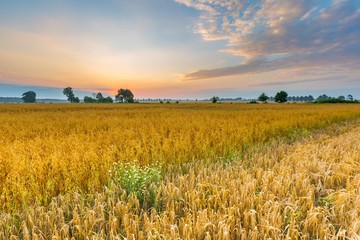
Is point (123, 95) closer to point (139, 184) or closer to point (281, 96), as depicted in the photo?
point (281, 96)

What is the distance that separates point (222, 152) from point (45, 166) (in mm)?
4905

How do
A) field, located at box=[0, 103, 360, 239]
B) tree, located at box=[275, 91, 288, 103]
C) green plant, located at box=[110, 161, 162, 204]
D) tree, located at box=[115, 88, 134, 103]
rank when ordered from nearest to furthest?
field, located at box=[0, 103, 360, 239] < green plant, located at box=[110, 161, 162, 204] < tree, located at box=[275, 91, 288, 103] < tree, located at box=[115, 88, 134, 103]

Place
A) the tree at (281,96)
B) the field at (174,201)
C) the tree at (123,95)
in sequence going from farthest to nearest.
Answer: the tree at (123,95) < the tree at (281,96) < the field at (174,201)

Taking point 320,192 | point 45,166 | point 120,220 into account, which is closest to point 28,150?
point 45,166

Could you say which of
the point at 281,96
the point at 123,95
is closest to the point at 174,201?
the point at 281,96

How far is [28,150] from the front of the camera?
588cm

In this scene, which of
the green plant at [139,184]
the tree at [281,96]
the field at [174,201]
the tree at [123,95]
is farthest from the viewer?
the tree at [123,95]

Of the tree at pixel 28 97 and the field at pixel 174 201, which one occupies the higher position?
the tree at pixel 28 97

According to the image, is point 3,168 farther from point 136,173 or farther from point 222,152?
point 222,152

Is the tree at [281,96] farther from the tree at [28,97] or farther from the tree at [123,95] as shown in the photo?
the tree at [28,97]

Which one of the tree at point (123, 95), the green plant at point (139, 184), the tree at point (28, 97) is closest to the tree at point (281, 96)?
the tree at point (123, 95)

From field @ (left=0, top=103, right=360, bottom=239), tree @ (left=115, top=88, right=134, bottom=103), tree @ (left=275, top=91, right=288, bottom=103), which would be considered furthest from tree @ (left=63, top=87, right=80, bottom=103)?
field @ (left=0, top=103, right=360, bottom=239)

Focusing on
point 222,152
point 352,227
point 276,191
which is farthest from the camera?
point 222,152

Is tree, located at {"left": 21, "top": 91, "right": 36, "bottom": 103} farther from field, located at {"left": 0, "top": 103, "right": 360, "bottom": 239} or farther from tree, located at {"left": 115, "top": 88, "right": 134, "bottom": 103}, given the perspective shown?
field, located at {"left": 0, "top": 103, "right": 360, "bottom": 239}
